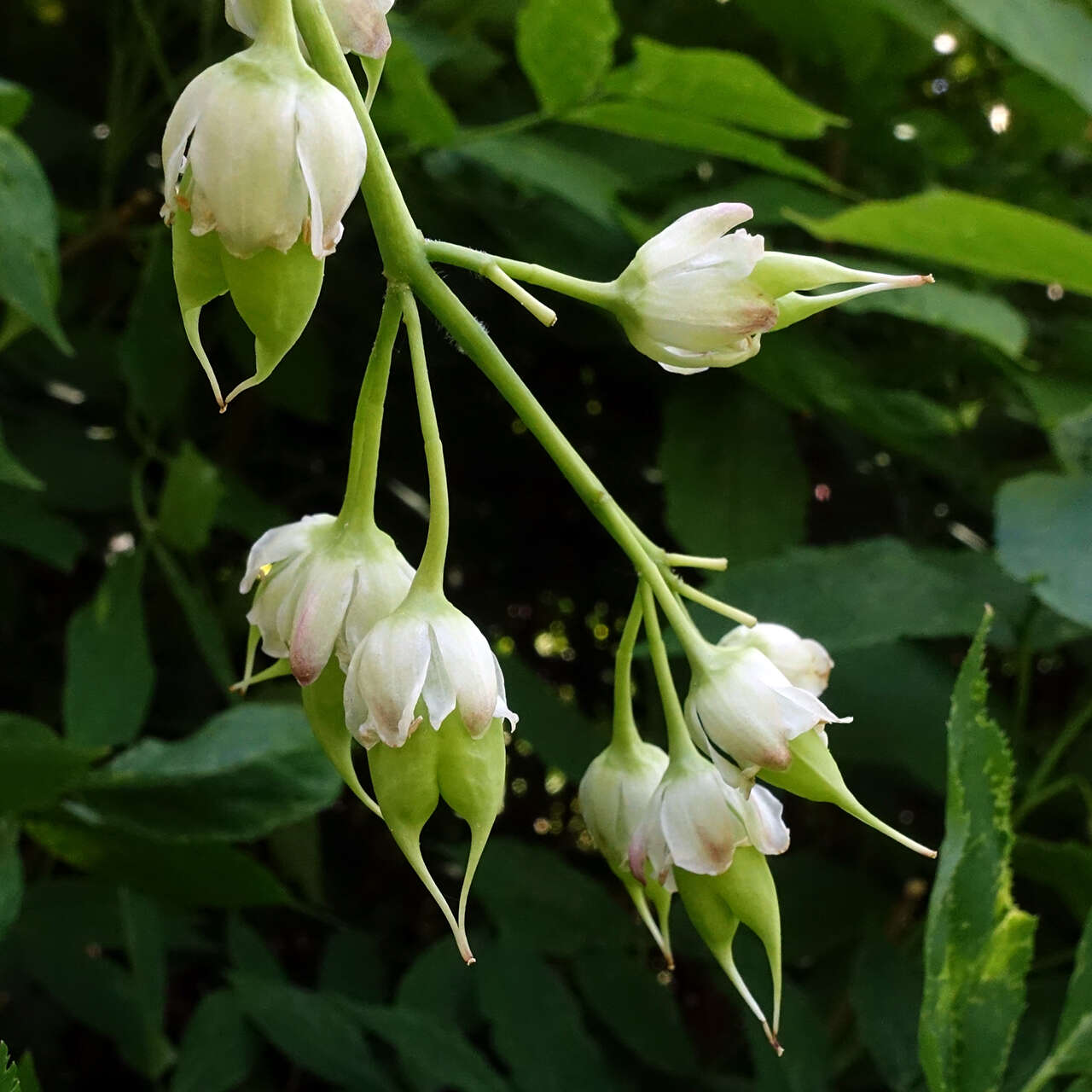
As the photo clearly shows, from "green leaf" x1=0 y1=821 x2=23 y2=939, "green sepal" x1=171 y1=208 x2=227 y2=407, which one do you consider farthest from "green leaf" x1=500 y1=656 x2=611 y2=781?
"green sepal" x1=171 y1=208 x2=227 y2=407

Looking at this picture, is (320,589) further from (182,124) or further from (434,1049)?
(434,1049)

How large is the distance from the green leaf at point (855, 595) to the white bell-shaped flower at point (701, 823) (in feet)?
0.77

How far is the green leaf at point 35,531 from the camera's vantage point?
73 cm

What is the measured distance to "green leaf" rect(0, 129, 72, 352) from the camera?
22.7 inches

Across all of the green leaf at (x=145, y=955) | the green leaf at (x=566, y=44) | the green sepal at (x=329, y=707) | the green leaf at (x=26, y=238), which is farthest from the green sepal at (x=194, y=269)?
the green leaf at (x=145, y=955)

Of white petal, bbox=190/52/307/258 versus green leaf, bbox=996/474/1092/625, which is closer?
white petal, bbox=190/52/307/258

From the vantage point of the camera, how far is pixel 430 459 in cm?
34

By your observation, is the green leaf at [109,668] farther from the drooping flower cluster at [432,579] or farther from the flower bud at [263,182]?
the flower bud at [263,182]

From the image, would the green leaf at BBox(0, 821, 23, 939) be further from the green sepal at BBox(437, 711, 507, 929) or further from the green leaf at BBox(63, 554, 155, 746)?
the green sepal at BBox(437, 711, 507, 929)

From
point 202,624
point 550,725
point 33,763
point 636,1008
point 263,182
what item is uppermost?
point 263,182

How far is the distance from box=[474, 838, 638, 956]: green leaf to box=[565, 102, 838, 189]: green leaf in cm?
48

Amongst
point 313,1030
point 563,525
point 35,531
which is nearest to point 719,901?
point 313,1030

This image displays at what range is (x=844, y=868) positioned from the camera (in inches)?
33.7

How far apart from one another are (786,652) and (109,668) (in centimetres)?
48
